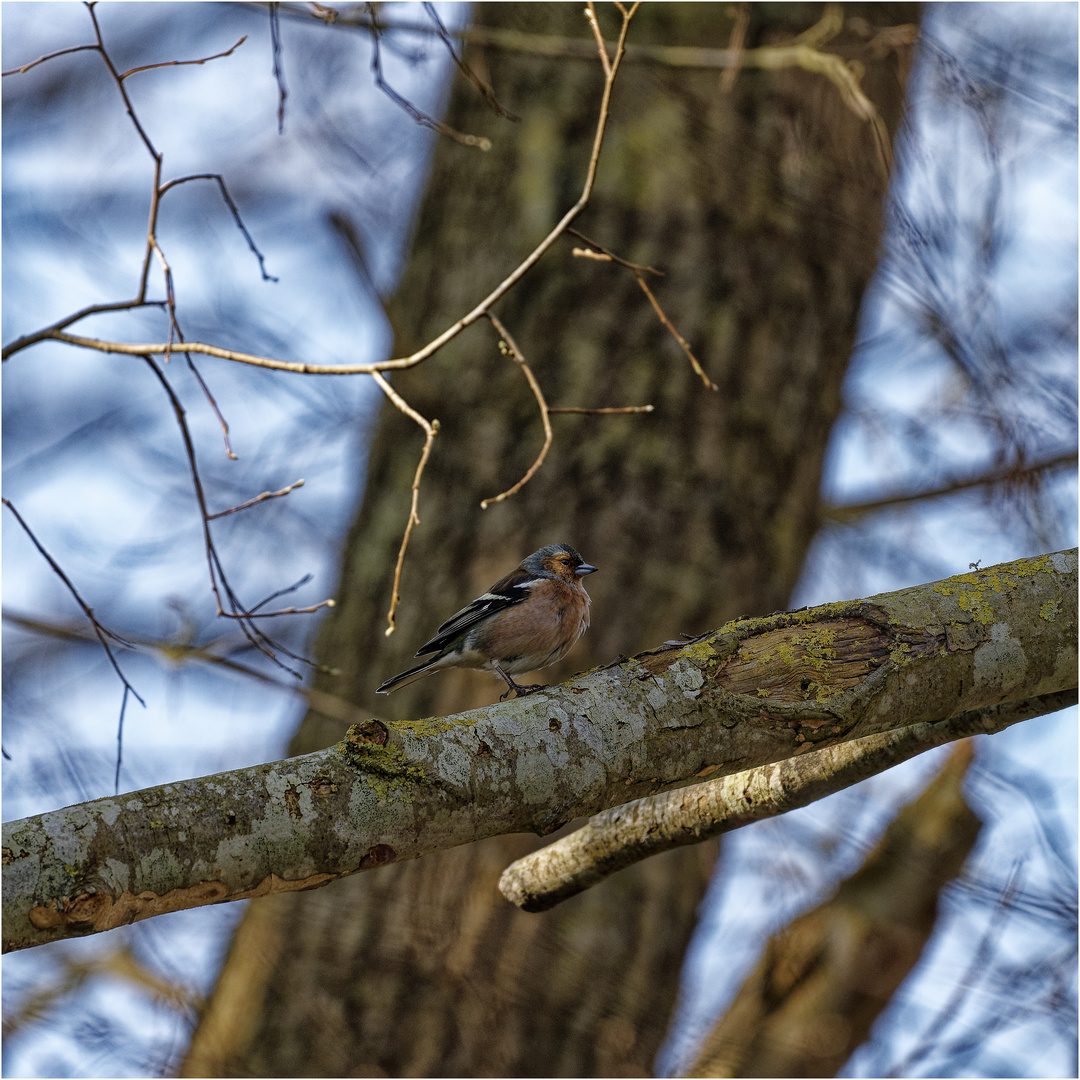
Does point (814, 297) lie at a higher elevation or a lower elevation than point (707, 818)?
higher

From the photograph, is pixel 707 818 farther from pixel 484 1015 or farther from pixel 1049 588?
pixel 484 1015

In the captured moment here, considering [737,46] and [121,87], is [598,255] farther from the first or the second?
[737,46]

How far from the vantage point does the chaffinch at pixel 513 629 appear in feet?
18.0

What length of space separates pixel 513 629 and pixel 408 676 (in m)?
0.69

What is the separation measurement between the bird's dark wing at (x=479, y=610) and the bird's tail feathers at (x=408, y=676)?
80 mm

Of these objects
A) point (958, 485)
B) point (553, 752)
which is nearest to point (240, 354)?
point (553, 752)

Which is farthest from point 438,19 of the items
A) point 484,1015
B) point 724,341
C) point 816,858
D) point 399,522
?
point 816,858

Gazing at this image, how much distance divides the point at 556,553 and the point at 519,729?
286 cm

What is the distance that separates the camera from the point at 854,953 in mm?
6770

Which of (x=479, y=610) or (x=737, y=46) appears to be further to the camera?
(x=737, y=46)

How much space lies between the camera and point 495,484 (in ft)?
20.9

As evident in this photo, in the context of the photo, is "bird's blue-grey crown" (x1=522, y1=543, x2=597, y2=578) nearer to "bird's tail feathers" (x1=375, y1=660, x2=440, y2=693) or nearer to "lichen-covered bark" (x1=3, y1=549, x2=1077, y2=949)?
"bird's tail feathers" (x1=375, y1=660, x2=440, y2=693)

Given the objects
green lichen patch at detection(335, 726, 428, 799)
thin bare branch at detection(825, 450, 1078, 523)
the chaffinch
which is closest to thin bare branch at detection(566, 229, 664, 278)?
green lichen patch at detection(335, 726, 428, 799)

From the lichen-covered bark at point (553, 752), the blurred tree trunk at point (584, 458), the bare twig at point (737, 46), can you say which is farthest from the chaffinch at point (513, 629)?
the bare twig at point (737, 46)
